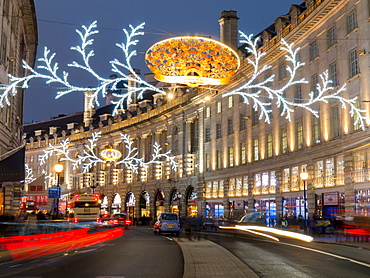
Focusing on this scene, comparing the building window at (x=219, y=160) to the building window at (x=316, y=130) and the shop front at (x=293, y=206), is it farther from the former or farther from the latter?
the building window at (x=316, y=130)

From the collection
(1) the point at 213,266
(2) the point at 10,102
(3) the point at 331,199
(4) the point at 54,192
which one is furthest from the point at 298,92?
(1) the point at 213,266

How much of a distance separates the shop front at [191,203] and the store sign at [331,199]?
87.4 ft

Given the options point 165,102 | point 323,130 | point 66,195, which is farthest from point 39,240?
point 66,195

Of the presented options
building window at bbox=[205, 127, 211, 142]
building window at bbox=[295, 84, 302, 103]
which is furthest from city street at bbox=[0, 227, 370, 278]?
building window at bbox=[205, 127, 211, 142]

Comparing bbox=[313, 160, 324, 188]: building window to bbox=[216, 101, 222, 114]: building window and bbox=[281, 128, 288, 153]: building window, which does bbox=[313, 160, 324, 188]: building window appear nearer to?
bbox=[281, 128, 288, 153]: building window

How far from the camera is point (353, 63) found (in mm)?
36781

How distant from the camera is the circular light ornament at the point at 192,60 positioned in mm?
17250

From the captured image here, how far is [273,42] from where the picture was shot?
48156mm

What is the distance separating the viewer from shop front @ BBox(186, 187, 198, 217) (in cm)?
6544

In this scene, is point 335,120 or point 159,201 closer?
point 335,120

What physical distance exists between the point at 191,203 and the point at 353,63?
34.2 m

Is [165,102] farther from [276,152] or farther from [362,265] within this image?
[362,265]

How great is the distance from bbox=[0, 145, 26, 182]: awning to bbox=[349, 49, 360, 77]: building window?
2277 cm

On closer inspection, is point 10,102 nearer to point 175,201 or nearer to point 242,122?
point 242,122
